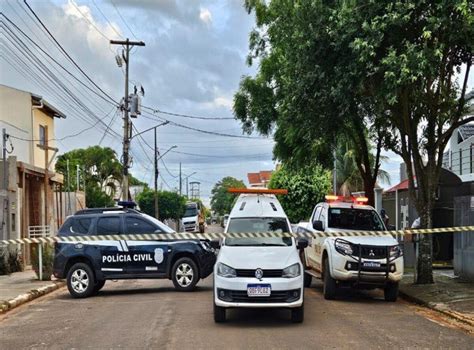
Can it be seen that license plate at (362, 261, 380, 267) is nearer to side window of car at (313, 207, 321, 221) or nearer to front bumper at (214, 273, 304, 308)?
side window of car at (313, 207, 321, 221)

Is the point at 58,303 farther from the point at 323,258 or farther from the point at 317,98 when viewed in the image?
the point at 317,98

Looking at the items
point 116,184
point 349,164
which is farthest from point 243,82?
point 116,184

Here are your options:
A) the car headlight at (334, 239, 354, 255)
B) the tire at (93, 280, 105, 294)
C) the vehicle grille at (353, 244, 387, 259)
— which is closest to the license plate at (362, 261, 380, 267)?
the vehicle grille at (353, 244, 387, 259)

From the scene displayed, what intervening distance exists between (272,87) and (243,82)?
1272mm

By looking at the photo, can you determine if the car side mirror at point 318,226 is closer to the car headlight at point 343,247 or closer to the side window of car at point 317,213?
the car headlight at point 343,247

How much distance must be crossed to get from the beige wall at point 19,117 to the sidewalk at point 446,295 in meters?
19.4

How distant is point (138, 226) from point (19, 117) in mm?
16646

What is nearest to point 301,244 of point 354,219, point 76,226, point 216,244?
point 216,244

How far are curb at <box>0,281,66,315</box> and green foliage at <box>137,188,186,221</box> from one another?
141ft

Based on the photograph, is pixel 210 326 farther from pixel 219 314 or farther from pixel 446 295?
pixel 446 295

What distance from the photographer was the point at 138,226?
13.8 meters

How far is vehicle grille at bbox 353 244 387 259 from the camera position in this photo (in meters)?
12.0

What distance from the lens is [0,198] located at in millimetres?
19562

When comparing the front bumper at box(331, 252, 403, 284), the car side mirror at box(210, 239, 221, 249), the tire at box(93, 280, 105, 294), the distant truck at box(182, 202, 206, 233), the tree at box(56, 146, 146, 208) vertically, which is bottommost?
the distant truck at box(182, 202, 206, 233)
